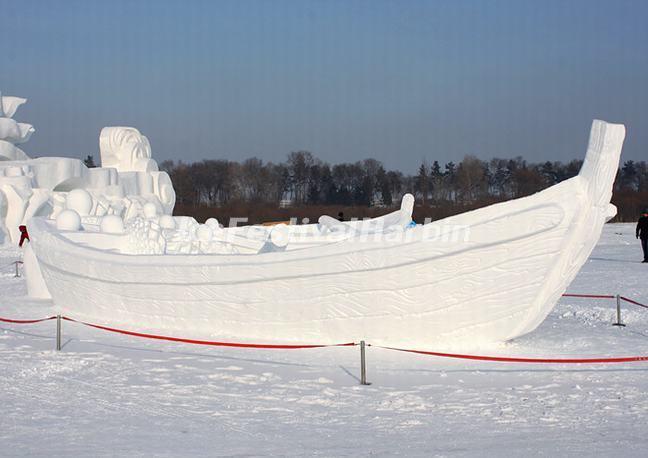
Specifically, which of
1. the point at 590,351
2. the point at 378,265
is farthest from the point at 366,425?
the point at 590,351

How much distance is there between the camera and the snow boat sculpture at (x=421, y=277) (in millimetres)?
6332

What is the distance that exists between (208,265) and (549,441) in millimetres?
4180

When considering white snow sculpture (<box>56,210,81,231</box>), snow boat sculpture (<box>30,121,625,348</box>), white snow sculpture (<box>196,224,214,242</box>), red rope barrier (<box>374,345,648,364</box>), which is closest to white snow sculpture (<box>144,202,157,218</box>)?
white snow sculpture (<box>56,210,81,231</box>)

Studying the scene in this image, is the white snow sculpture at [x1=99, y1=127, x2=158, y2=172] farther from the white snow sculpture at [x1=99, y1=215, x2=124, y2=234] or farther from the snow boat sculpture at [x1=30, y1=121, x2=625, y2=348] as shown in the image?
the snow boat sculpture at [x1=30, y1=121, x2=625, y2=348]

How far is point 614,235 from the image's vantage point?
89.5 feet

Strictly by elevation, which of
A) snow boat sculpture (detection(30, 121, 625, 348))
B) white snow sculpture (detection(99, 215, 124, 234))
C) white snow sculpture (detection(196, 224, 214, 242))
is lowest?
snow boat sculpture (detection(30, 121, 625, 348))

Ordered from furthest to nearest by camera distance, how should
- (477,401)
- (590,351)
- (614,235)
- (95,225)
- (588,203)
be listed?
→ 1. (614,235)
2. (95,225)
3. (590,351)
4. (588,203)
5. (477,401)

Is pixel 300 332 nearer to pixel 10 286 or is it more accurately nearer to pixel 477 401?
pixel 477 401

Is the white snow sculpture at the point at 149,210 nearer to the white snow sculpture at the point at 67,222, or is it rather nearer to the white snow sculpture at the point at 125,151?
the white snow sculpture at the point at 67,222

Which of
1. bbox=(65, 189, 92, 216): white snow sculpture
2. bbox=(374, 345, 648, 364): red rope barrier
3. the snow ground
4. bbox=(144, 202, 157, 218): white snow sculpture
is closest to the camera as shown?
the snow ground

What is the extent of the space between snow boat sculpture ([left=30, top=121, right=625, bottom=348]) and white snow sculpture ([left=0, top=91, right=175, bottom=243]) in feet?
42.4

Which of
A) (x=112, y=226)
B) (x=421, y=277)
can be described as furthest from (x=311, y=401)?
(x=112, y=226)

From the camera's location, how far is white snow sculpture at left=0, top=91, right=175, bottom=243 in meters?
22.1

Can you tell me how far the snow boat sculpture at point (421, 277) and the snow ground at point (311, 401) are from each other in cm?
29
